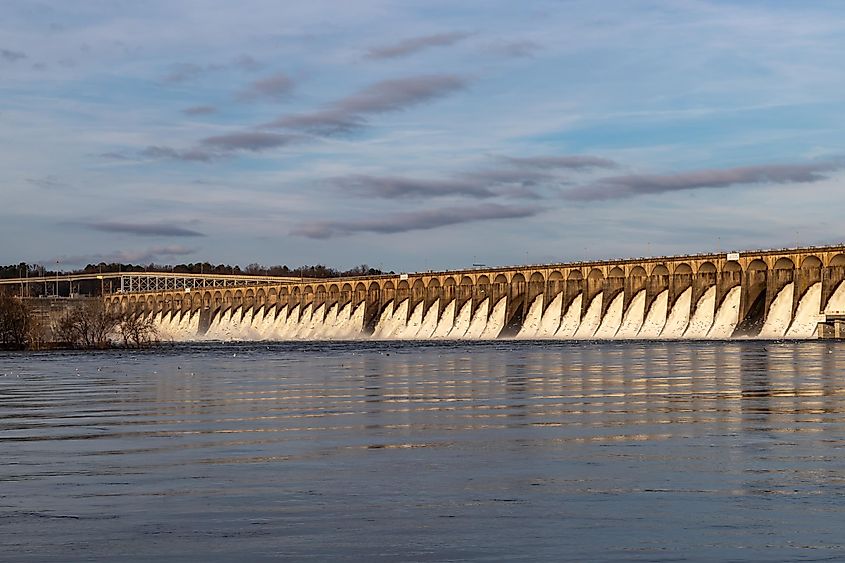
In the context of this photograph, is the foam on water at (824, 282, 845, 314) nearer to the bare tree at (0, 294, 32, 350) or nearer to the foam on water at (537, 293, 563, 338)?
the foam on water at (537, 293, 563, 338)

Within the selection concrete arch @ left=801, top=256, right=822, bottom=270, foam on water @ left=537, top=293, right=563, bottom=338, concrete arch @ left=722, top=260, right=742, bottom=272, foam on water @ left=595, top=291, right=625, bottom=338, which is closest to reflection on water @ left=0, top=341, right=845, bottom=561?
concrete arch @ left=801, top=256, right=822, bottom=270

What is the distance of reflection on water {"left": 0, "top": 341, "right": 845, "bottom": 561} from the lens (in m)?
11.4

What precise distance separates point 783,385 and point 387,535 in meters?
23.7

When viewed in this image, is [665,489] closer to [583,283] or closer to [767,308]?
[767,308]

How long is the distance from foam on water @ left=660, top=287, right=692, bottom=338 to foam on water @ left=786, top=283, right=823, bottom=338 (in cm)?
1075

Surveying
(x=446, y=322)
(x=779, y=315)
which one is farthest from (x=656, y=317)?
(x=446, y=322)

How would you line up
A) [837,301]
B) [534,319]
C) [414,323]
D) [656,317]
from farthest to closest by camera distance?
1. [414,323]
2. [534,319]
3. [656,317]
4. [837,301]

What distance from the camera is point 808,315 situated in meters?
92.3

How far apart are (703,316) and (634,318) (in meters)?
8.56

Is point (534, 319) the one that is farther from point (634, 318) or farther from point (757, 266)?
point (757, 266)

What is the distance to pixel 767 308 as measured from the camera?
3757 inches

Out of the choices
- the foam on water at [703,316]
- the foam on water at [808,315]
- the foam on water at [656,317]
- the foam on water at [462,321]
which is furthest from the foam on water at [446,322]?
Result: the foam on water at [808,315]

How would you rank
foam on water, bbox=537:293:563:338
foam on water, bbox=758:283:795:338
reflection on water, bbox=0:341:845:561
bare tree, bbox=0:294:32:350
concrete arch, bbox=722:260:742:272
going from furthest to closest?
foam on water, bbox=537:293:563:338
bare tree, bbox=0:294:32:350
concrete arch, bbox=722:260:742:272
foam on water, bbox=758:283:795:338
reflection on water, bbox=0:341:845:561

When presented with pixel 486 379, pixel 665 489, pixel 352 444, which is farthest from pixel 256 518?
pixel 486 379
